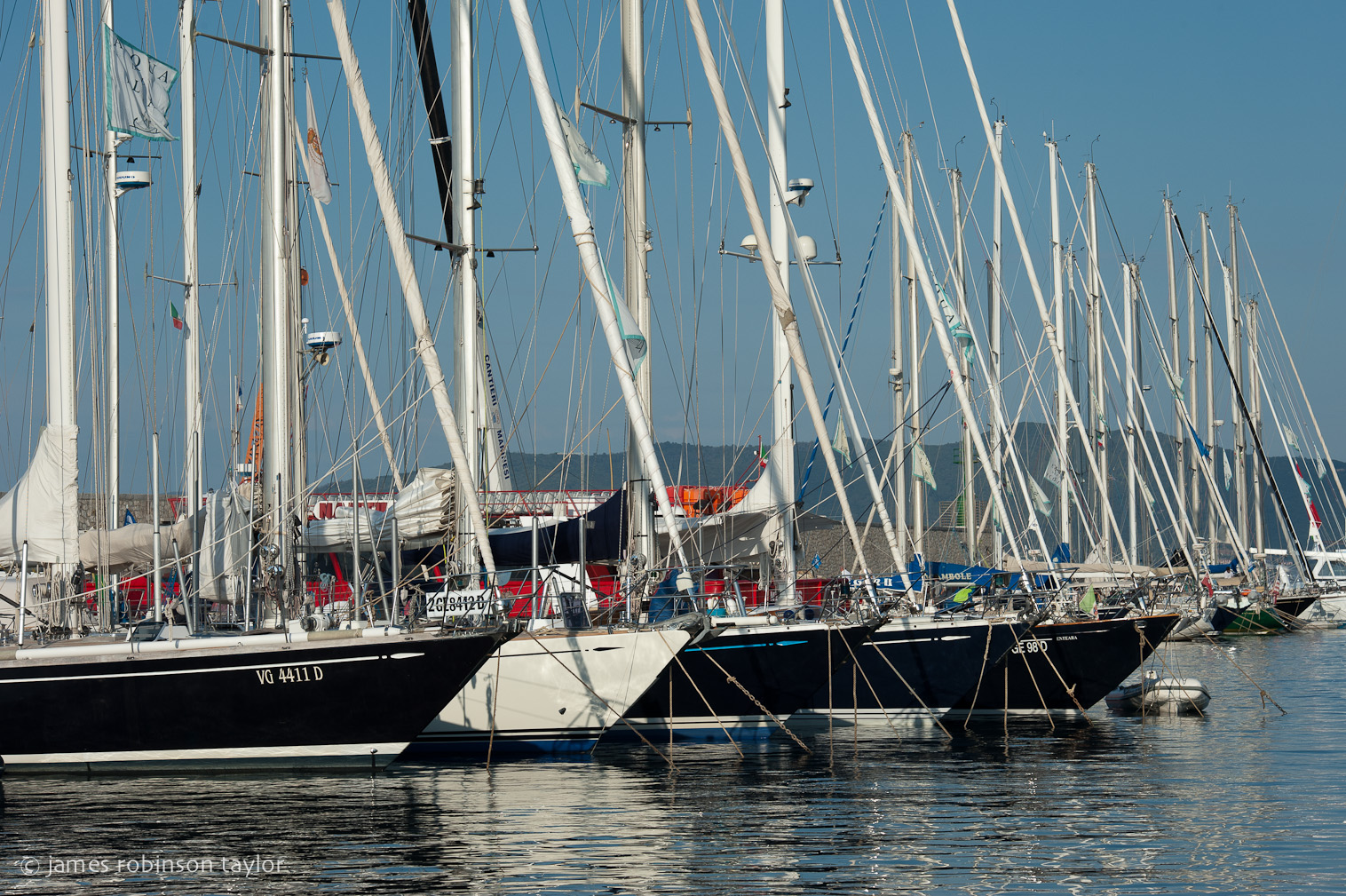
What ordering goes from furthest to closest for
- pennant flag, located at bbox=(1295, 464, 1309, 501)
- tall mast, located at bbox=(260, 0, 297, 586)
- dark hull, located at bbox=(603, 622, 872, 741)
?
pennant flag, located at bbox=(1295, 464, 1309, 501) → dark hull, located at bbox=(603, 622, 872, 741) → tall mast, located at bbox=(260, 0, 297, 586)

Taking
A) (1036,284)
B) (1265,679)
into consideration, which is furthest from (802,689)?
(1265,679)

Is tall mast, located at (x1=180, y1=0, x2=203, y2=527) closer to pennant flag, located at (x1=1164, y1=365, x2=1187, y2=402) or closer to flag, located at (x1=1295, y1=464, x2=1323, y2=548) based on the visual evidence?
pennant flag, located at (x1=1164, y1=365, x2=1187, y2=402)

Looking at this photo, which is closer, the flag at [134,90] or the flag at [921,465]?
the flag at [134,90]

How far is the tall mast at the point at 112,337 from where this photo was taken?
24.9 meters

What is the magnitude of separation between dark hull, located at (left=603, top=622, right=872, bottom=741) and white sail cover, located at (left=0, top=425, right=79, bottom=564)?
8.26 m

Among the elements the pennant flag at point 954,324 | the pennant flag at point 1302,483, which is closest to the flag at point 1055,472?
the pennant flag at point 954,324

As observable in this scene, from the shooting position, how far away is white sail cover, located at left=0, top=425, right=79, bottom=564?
62.4 feet

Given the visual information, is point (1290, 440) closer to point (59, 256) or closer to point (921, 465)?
point (921, 465)

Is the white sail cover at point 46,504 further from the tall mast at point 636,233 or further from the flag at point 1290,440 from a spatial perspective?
the flag at point 1290,440

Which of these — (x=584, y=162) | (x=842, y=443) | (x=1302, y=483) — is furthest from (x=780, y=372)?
(x=1302, y=483)

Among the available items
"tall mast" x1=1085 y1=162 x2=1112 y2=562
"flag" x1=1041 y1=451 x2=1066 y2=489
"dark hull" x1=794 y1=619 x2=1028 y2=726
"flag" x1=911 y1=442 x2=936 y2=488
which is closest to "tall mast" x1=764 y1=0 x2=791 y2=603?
"dark hull" x1=794 y1=619 x2=1028 y2=726

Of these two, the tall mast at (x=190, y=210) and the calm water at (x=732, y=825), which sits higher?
the tall mast at (x=190, y=210)

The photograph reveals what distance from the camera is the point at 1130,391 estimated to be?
38.2m

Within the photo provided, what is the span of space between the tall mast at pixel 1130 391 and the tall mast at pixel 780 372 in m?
13.2
